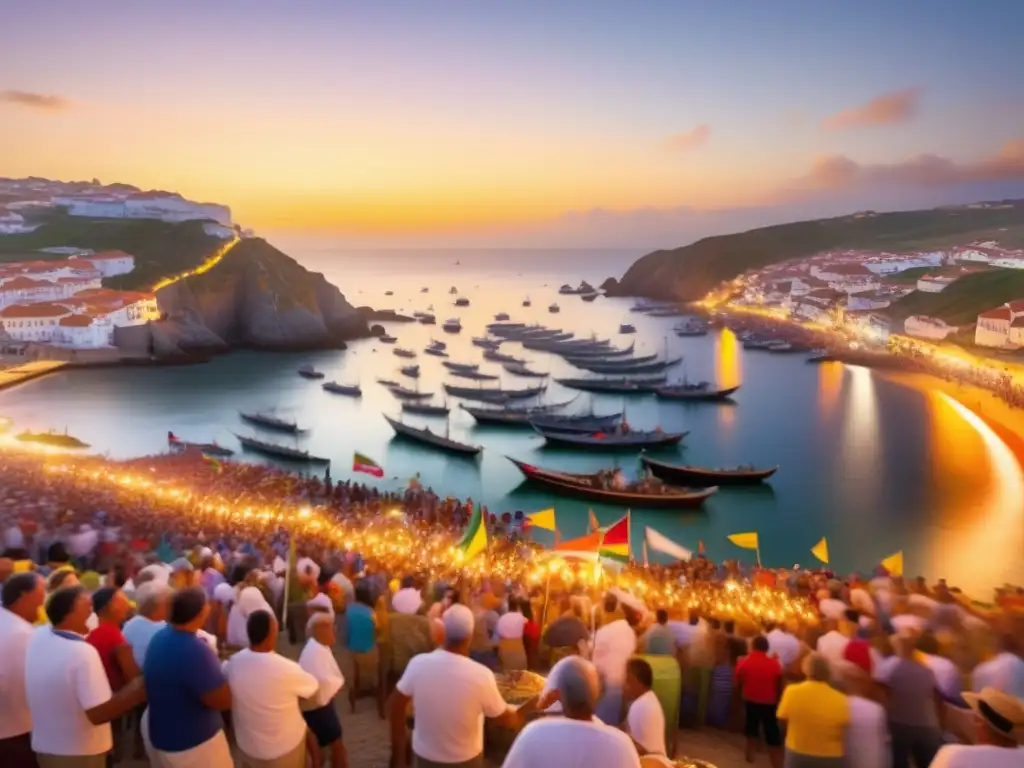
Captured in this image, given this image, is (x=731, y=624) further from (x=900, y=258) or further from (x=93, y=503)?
(x=900, y=258)

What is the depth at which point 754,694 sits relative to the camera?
548cm

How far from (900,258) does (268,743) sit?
118m

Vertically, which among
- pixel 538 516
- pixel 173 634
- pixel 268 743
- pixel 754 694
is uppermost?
pixel 173 634

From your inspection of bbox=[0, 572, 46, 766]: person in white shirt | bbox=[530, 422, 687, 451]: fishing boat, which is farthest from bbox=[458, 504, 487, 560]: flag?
bbox=[530, 422, 687, 451]: fishing boat

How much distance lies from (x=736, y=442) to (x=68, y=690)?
36.7 m

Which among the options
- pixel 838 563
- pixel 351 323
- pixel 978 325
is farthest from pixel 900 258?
pixel 838 563

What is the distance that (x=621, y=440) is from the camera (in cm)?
3528

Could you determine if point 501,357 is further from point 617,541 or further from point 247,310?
point 617,541

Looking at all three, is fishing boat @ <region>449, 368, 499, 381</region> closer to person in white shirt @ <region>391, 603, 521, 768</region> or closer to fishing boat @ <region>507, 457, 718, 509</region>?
fishing boat @ <region>507, 457, 718, 509</region>

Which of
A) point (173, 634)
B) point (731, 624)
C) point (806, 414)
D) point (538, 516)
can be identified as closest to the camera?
point (173, 634)

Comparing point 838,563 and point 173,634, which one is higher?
point 173,634

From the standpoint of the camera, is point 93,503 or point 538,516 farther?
point 93,503

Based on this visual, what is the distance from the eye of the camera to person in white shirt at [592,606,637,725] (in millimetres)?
4598

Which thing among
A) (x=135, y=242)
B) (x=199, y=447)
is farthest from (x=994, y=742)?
(x=135, y=242)
